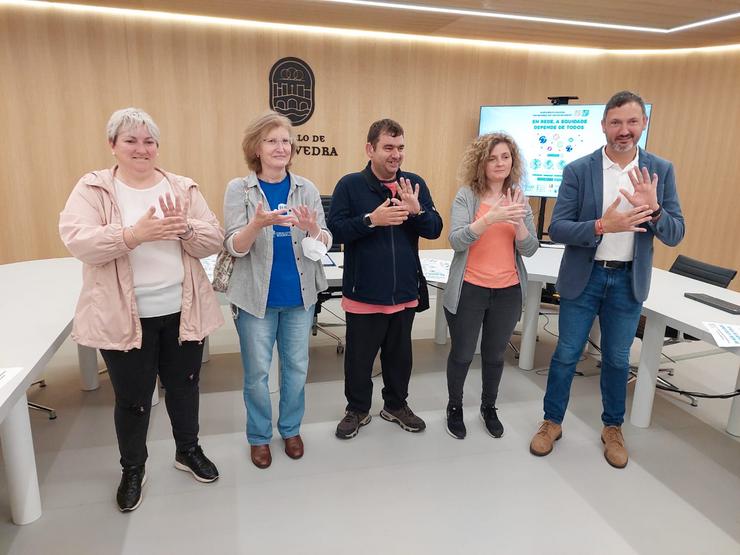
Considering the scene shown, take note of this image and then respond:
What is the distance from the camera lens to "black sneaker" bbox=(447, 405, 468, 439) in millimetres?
2712

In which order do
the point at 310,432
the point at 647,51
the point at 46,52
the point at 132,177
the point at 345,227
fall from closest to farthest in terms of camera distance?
the point at 132,177
the point at 345,227
the point at 310,432
the point at 46,52
the point at 647,51

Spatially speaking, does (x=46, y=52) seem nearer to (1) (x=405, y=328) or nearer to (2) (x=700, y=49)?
(1) (x=405, y=328)

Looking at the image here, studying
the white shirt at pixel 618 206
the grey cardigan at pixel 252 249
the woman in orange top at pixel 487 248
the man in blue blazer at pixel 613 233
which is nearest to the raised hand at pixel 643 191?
the man in blue blazer at pixel 613 233

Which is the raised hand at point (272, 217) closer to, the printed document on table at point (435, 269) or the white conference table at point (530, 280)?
the white conference table at point (530, 280)

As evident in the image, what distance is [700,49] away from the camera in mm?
5305

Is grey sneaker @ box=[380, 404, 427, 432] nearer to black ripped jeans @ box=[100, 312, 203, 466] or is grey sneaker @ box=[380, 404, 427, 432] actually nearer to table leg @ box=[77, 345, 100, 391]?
black ripped jeans @ box=[100, 312, 203, 466]

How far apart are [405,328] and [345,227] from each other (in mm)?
631

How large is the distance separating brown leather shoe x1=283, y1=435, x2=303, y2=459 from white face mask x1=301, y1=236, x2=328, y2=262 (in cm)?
99

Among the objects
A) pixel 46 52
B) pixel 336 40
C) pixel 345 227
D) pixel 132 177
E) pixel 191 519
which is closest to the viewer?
pixel 132 177

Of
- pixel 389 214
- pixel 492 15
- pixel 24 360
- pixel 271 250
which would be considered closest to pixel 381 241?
pixel 389 214

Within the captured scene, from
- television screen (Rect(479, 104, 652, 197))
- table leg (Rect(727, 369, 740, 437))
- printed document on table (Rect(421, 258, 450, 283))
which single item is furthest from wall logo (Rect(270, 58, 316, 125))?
table leg (Rect(727, 369, 740, 437))

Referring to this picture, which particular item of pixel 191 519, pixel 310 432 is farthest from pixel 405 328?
pixel 191 519

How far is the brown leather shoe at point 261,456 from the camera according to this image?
7.89ft

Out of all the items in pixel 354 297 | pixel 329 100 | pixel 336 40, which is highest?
pixel 336 40
